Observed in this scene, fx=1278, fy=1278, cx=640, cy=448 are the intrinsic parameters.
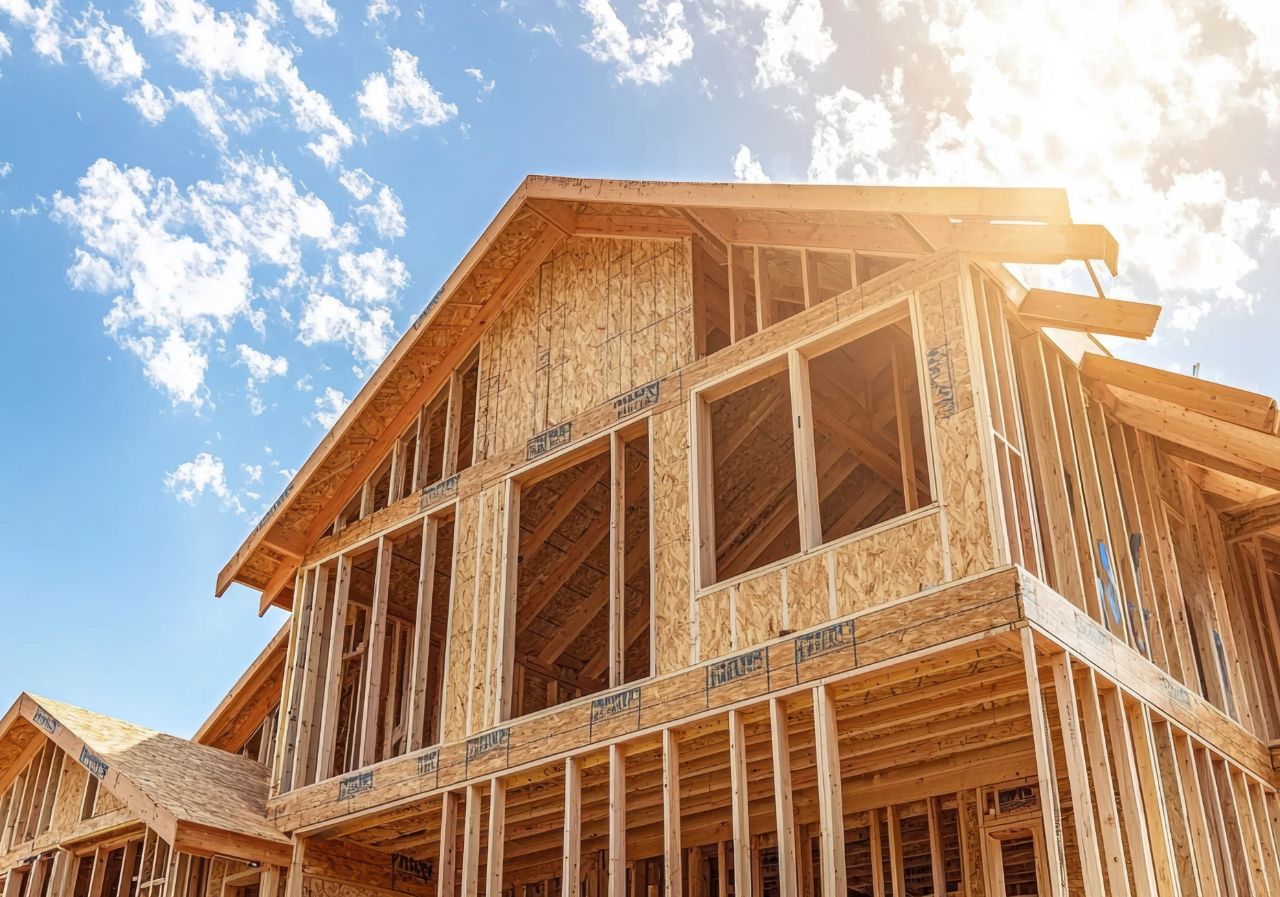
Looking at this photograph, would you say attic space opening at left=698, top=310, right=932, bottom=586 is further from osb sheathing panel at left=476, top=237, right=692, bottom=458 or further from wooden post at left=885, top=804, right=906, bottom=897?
wooden post at left=885, top=804, right=906, bottom=897

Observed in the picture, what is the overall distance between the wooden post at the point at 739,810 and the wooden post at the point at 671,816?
1.79 ft

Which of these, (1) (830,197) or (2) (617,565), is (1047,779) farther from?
(1) (830,197)

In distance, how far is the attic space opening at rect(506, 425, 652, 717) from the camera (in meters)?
17.9

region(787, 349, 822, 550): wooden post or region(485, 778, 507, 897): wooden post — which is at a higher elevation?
region(787, 349, 822, 550): wooden post

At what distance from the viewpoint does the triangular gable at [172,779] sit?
1529 centimetres

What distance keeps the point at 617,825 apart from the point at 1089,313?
21.9 ft

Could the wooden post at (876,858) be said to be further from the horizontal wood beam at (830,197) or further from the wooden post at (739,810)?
the horizontal wood beam at (830,197)

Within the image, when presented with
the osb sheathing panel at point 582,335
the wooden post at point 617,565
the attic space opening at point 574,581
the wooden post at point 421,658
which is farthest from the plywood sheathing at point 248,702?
the wooden post at point 617,565

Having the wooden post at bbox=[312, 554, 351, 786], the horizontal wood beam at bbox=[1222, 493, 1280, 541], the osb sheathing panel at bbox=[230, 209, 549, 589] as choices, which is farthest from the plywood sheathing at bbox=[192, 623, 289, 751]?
the horizontal wood beam at bbox=[1222, 493, 1280, 541]

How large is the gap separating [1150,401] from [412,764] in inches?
371

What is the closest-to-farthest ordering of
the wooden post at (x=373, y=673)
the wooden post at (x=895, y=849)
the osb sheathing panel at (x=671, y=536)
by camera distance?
1. the osb sheathing panel at (x=671, y=536)
2. the wooden post at (x=895, y=849)
3. the wooden post at (x=373, y=673)

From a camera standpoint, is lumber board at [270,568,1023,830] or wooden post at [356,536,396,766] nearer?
lumber board at [270,568,1023,830]

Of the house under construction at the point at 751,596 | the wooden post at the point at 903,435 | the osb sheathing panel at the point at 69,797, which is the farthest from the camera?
the osb sheathing panel at the point at 69,797

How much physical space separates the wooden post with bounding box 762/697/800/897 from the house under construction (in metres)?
0.03
